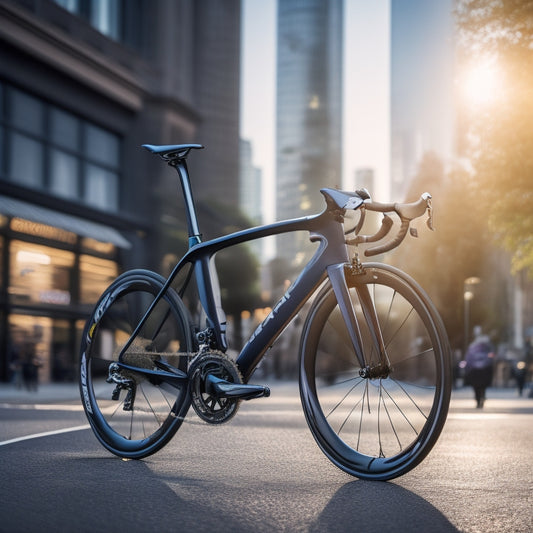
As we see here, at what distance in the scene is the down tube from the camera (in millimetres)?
4520

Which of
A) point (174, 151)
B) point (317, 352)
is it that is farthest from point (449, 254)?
point (317, 352)

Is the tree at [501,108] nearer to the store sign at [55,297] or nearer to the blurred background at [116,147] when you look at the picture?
the blurred background at [116,147]

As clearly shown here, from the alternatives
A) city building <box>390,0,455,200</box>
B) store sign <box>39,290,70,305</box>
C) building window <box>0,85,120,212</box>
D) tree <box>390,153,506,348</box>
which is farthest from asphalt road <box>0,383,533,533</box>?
city building <box>390,0,455,200</box>

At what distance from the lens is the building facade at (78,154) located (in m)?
26.9

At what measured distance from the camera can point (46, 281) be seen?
28.8 metres

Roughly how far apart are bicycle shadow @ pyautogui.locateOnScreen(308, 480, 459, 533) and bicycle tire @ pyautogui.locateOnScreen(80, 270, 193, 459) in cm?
120

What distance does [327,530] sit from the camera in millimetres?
3121

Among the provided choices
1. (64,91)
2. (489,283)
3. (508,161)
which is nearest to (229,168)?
(489,283)

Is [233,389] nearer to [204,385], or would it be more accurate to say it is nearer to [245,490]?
[204,385]

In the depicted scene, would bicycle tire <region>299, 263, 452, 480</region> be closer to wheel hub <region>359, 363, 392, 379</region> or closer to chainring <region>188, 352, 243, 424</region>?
wheel hub <region>359, 363, 392, 379</region>

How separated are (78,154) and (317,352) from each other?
2779 centimetres

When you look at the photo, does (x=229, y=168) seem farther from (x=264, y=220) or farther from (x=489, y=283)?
(x=264, y=220)

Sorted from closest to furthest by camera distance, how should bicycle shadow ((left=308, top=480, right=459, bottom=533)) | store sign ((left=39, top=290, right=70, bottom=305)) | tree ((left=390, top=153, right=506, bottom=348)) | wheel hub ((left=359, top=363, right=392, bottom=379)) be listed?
bicycle shadow ((left=308, top=480, right=459, bottom=533)), wheel hub ((left=359, top=363, right=392, bottom=379)), store sign ((left=39, top=290, right=70, bottom=305)), tree ((left=390, top=153, right=506, bottom=348))

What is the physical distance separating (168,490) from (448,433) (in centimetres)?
419
